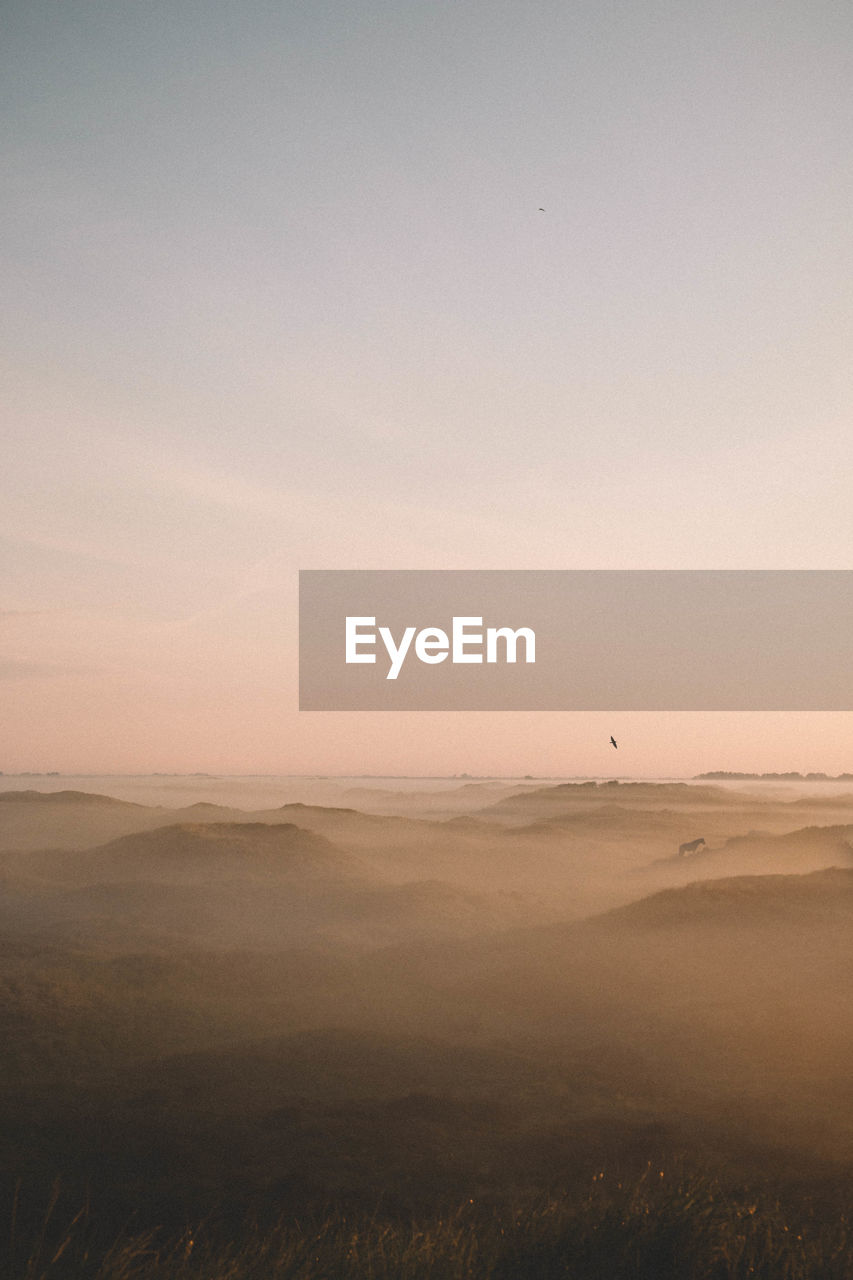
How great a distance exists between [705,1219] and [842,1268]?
62.7 inches

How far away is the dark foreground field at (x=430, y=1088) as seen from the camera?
10.9 m

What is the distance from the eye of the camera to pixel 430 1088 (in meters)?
24.5

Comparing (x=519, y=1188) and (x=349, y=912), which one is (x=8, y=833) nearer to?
(x=349, y=912)

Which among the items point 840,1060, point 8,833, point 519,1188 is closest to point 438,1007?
point 840,1060

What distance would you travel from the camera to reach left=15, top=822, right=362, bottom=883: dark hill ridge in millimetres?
78750

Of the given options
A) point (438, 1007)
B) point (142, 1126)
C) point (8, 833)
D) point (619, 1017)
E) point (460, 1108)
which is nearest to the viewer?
point (142, 1126)

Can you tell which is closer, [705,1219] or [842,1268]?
[842,1268]

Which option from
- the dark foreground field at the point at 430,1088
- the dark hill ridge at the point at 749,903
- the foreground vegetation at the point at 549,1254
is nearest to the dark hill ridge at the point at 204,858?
the dark foreground field at the point at 430,1088

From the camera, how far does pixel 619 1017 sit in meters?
33.2

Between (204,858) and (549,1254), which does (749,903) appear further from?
(204,858)

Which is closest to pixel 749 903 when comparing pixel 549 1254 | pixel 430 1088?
pixel 430 1088

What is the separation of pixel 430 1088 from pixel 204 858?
61679 millimetres

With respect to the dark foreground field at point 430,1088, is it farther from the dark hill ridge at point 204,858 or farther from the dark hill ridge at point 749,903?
the dark hill ridge at point 204,858

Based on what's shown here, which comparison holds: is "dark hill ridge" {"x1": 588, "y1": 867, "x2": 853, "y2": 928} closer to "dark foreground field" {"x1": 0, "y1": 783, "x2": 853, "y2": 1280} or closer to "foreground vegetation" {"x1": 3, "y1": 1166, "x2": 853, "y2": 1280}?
"dark foreground field" {"x1": 0, "y1": 783, "x2": 853, "y2": 1280}
